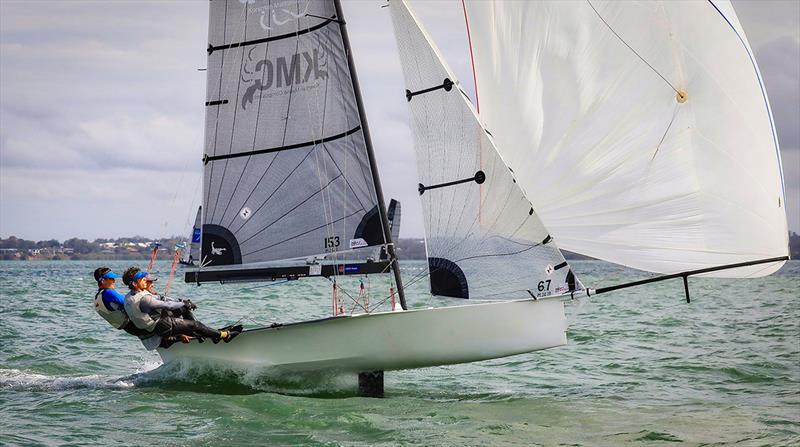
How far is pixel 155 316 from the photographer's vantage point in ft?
34.0

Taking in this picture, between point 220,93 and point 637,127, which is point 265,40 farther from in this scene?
point 637,127

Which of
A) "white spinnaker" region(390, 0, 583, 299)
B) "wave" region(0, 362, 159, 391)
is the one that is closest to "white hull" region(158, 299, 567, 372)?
"white spinnaker" region(390, 0, 583, 299)

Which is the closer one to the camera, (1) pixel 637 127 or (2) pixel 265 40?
(1) pixel 637 127

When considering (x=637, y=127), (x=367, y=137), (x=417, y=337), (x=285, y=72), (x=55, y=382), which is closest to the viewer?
(x=417, y=337)

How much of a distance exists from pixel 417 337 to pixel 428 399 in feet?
3.85

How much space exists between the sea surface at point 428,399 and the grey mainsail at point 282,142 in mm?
1641

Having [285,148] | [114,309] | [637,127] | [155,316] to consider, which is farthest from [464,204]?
[114,309]

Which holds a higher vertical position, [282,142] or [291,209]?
[282,142]

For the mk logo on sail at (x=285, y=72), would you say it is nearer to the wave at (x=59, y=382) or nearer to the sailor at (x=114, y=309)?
the sailor at (x=114, y=309)

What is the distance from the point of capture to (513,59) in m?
11.0

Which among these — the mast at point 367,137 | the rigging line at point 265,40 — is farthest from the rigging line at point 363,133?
the rigging line at point 265,40

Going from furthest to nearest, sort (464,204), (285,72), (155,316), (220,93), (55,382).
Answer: (220,93)
(285,72)
(55,382)
(464,204)
(155,316)

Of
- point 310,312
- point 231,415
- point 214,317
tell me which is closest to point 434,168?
Result: point 231,415

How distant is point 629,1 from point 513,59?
1.37 m
